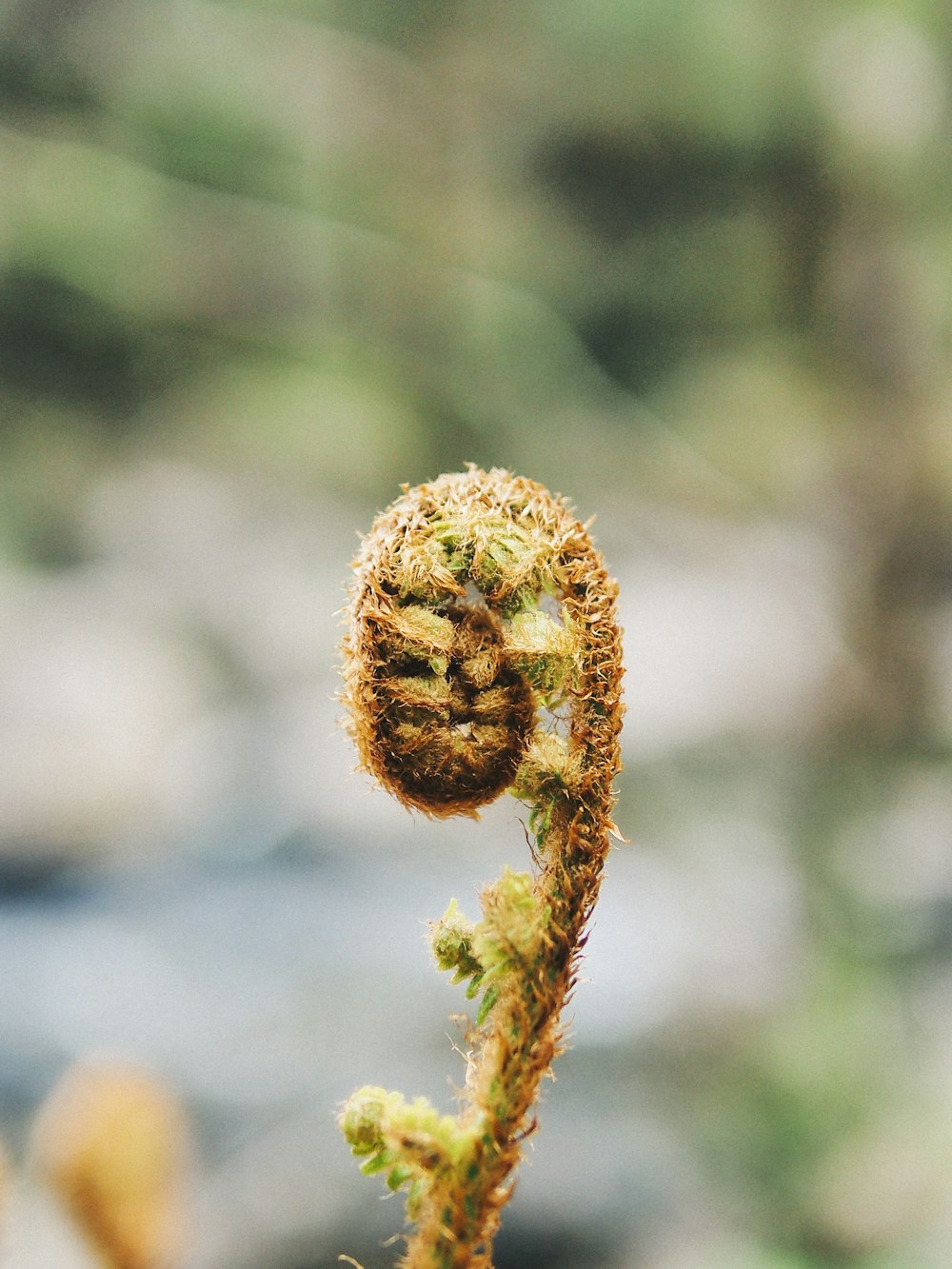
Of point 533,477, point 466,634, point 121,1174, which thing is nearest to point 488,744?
point 466,634

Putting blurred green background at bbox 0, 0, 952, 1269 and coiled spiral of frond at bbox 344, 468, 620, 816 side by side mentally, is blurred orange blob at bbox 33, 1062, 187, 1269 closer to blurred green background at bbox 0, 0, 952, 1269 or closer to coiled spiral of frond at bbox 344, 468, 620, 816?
coiled spiral of frond at bbox 344, 468, 620, 816

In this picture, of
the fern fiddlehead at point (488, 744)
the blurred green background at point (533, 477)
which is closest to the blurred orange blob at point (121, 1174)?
the fern fiddlehead at point (488, 744)

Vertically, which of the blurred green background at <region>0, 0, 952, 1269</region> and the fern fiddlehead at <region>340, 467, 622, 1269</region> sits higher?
the blurred green background at <region>0, 0, 952, 1269</region>

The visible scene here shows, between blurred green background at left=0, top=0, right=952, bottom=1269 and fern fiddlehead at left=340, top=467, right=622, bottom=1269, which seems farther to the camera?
blurred green background at left=0, top=0, right=952, bottom=1269

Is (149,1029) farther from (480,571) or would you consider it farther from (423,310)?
(423,310)

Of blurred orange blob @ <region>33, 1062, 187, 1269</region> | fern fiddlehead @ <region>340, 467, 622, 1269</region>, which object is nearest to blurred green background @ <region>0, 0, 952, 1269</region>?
blurred orange blob @ <region>33, 1062, 187, 1269</region>

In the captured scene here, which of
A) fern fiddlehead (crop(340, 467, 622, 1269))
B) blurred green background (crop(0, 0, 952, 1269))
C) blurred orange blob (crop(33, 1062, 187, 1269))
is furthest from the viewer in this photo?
blurred green background (crop(0, 0, 952, 1269))

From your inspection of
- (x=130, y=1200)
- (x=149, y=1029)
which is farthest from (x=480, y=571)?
(x=149, y=1029)
